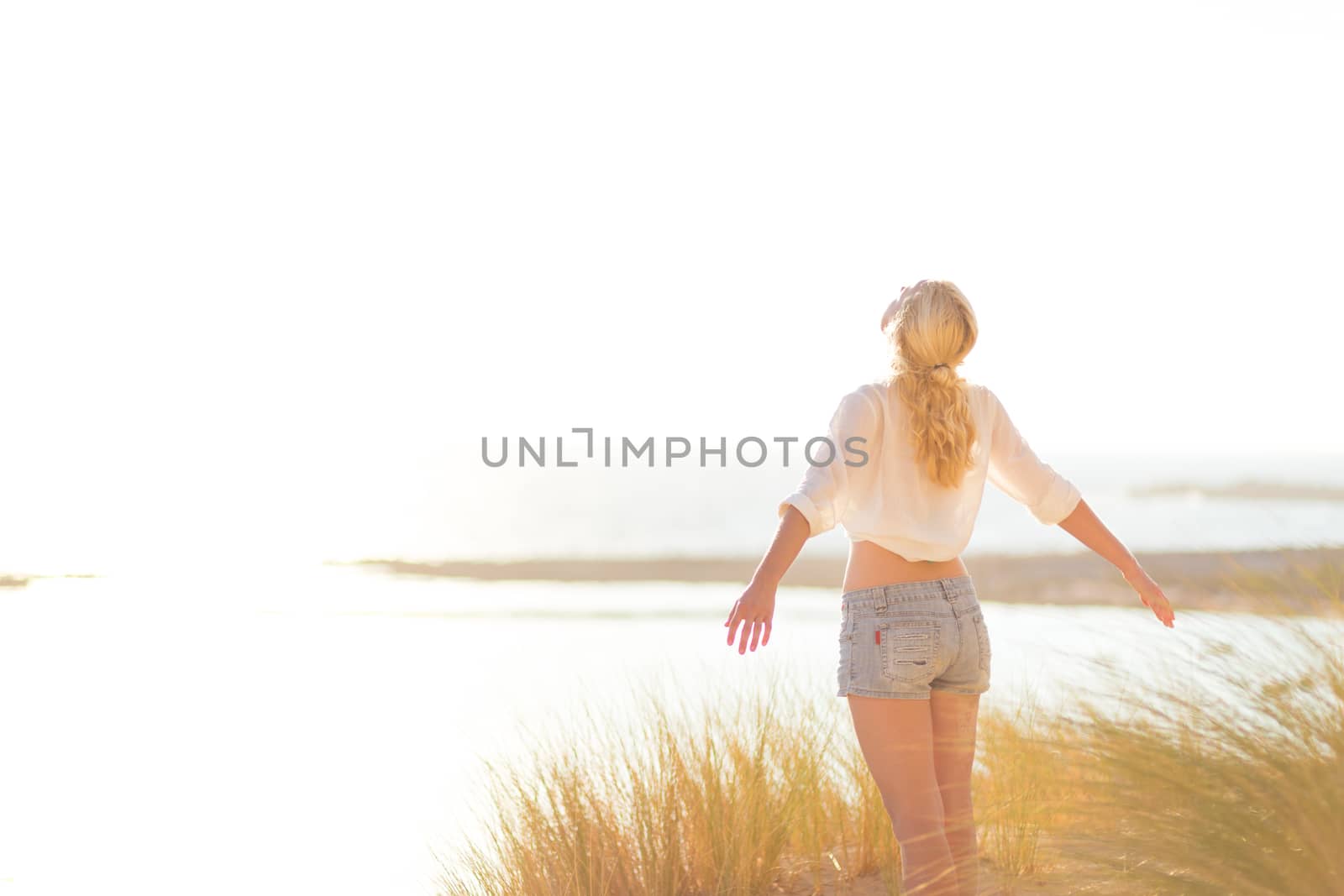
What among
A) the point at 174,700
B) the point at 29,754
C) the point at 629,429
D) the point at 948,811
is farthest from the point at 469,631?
the point at 629,429

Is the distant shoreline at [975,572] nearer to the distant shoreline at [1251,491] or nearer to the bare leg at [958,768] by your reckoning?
the bare leg at [958,768]

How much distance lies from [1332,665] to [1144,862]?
0.52 m

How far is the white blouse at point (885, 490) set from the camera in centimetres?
243

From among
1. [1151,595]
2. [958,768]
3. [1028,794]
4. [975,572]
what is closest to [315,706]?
[1028,794]

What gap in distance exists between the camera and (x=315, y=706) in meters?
7.55

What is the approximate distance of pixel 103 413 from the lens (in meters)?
39.0

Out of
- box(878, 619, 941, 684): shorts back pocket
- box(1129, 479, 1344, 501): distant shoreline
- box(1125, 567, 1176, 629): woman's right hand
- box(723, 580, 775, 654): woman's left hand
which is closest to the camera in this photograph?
box(723, 580, 775, 654): woman's left hand

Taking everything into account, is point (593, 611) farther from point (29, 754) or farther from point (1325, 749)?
point (1325, 749)

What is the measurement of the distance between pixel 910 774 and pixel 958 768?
0.17 m

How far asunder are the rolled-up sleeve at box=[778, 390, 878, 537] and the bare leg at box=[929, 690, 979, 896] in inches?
17.9

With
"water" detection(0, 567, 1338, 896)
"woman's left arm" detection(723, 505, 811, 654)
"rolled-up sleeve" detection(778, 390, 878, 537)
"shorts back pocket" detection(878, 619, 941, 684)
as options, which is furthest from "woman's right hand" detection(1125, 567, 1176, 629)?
"woman's left arm" detection(723, 505, 811, 654)

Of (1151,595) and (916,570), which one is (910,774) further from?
(1151,595)

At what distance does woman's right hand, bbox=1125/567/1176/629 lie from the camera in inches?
105

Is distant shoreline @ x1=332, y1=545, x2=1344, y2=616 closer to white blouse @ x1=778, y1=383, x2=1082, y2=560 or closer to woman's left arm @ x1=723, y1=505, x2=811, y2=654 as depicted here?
white blouse @ x1=778, y1=383, x2=1082, y2=560
